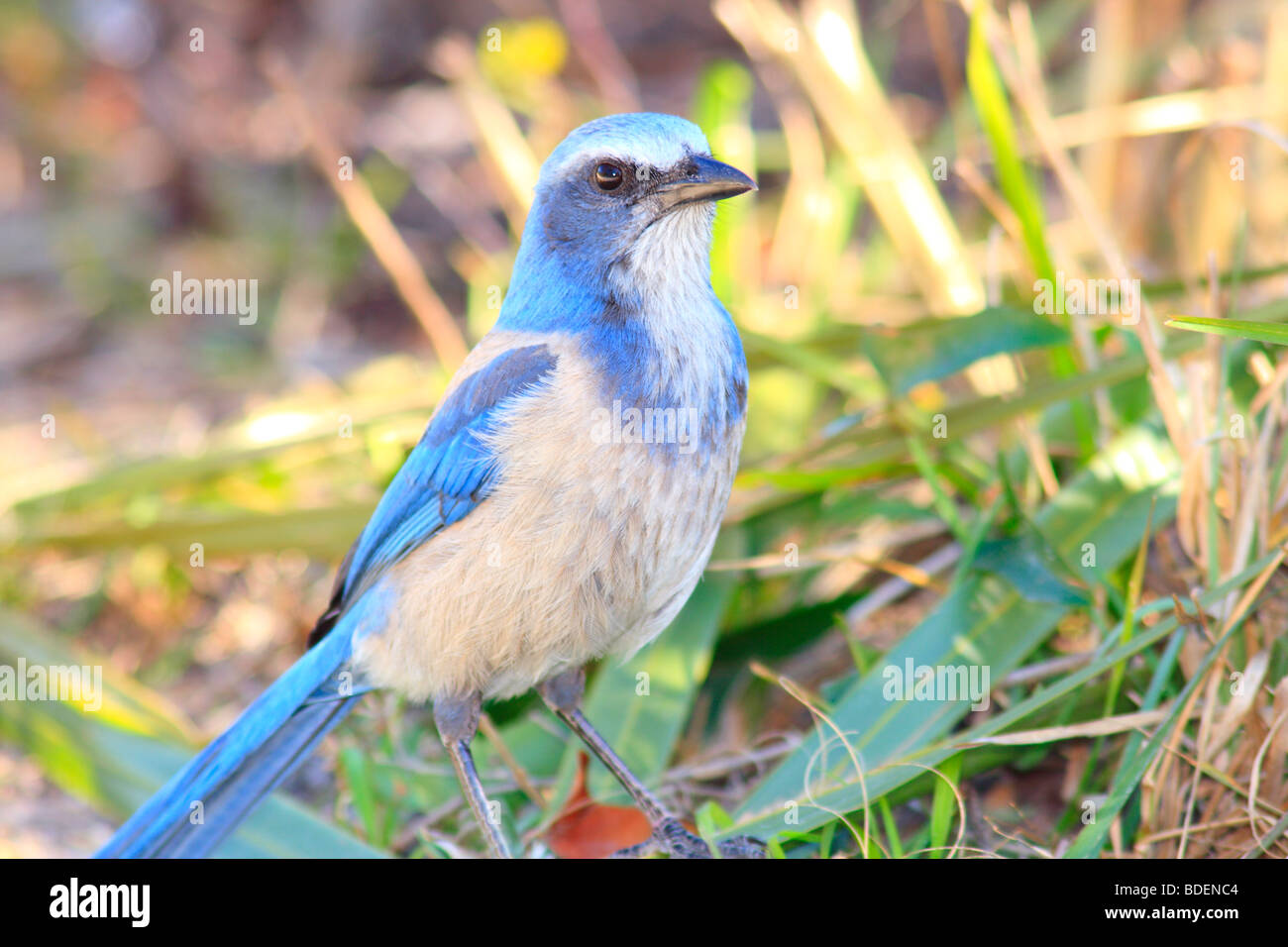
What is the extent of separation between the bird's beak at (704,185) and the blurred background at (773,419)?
0.93 meters

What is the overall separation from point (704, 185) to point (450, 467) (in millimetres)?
826

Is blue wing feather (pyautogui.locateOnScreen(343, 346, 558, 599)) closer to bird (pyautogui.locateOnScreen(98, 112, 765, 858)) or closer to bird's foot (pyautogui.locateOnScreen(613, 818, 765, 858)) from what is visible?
bird (pyautogui.locateOnScreen(98, 112, 765, 858))

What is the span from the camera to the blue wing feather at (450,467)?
2.69 meters

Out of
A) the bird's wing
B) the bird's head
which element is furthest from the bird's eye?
the bird's wing

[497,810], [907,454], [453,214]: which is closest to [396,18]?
[453,214]

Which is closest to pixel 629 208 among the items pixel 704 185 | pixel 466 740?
pixel 704 185

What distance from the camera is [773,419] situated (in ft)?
13.9

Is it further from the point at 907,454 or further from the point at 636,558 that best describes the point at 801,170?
the point at 636,558

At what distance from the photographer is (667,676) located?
3387mm

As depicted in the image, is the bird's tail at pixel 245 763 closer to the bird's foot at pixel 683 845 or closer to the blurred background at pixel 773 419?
the blurred background at pixel 773 419

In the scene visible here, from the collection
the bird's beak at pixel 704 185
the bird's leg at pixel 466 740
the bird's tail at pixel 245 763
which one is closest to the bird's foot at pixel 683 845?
the bird's leg at pixel 466 740

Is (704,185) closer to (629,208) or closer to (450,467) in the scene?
(629,208)

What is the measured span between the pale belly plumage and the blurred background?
1.30ft

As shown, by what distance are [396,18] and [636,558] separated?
5.76 metres
